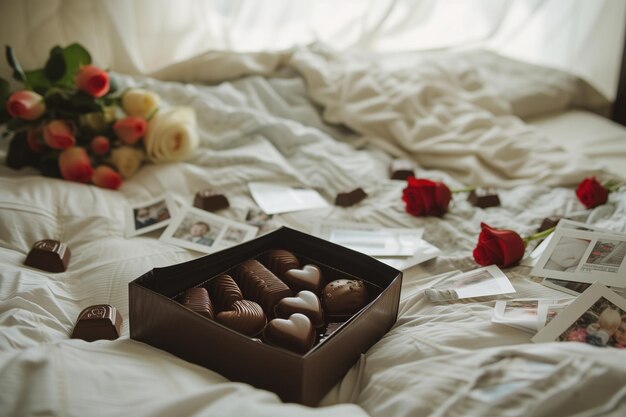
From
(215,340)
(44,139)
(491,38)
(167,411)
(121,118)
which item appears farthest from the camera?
(491,38)

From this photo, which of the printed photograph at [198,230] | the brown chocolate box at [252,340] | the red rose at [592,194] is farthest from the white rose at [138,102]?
the red rose at [592,194]

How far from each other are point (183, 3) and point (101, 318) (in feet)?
4.52

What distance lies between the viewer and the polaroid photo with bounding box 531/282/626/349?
Answer: 3.17 ft

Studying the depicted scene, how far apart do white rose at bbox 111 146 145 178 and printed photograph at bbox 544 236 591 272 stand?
1157 millimetres

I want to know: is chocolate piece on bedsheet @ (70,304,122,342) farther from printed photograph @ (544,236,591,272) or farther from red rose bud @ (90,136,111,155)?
printed photograph @ (544,236,591,272)

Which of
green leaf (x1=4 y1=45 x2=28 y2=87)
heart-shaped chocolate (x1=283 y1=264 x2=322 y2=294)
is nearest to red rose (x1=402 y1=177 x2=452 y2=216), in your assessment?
heart-shaped chocolate (x1=283 y1=264 x2=322 y2=294)

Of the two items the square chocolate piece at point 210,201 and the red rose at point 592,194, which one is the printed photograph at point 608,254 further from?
the square chocolate piece at point 210,201

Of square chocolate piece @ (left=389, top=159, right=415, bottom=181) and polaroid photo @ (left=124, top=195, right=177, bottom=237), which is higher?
square chocolate piece @ (left=389, top=159, right=415, bottom=181)

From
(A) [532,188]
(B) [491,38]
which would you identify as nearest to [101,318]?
(A) [532,188]

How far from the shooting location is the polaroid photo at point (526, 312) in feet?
3.27

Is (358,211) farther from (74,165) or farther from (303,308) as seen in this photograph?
(74,165)

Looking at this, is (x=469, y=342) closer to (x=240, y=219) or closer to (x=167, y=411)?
(x=167, y=411)

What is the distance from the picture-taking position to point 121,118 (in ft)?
5.65

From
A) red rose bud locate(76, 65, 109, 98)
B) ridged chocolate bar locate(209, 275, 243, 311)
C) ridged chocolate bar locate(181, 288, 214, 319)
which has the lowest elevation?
ridged chocolate bar locate(209, 275, 243, 311)
